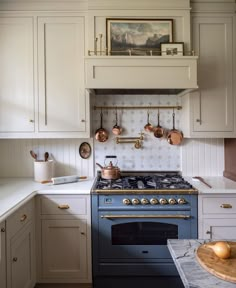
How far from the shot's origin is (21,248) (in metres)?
1.74

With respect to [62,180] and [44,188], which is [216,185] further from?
[44,188]

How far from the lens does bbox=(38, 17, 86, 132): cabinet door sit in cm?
218

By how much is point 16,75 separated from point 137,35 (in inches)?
43.7

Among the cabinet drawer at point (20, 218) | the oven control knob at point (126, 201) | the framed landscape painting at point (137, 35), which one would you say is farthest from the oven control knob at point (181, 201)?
the framed landscape painting at point (137, 35)

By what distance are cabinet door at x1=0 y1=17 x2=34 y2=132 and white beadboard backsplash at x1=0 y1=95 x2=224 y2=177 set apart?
0.36 meters

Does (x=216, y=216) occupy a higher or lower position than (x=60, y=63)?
lower

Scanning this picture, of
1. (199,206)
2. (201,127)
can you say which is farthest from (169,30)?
(199,206)

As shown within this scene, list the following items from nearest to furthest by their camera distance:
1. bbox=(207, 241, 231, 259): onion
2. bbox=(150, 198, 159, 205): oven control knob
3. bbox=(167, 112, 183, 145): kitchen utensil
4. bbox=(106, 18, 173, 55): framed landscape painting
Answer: bbox=(207, 241, 231, 259): onion
bbox=(150, 198, 159, 205): oven control knob
bbox=(106, 18, 173, 55): framed landscape painting
bbox=(167, 112, 183, 145): kitchen utensil

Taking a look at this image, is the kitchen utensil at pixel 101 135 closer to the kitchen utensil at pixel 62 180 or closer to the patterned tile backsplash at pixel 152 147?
the patterned tile backsplash at pixel 152 147

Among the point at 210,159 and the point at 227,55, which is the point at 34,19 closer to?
the point at 227,55

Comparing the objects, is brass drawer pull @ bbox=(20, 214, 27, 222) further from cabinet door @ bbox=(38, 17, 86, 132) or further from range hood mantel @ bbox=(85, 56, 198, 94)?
range hood mantel @ bbox=(85, 56, 198, 94)

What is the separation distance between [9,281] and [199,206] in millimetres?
1422

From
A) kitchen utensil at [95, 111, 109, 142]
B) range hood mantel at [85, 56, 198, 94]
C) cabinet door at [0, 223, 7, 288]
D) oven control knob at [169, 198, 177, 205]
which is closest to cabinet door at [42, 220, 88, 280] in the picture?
cabinet door at [0, 223, 7, 288]

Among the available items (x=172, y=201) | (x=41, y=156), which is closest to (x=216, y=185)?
(x=172, y=201)
